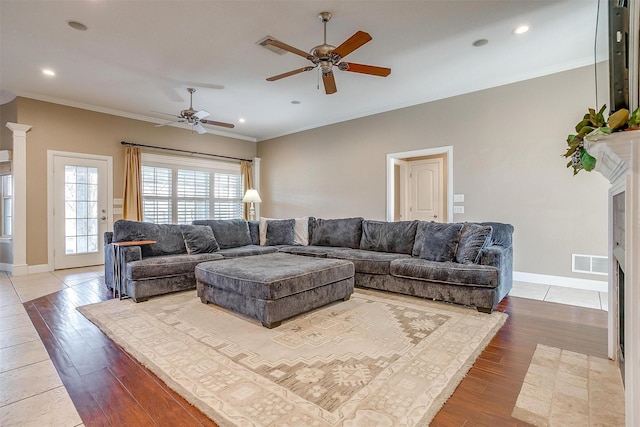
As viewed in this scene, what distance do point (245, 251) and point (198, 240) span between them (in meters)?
0.69

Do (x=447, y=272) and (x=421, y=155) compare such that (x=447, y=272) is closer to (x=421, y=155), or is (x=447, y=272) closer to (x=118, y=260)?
(x=421, y=155)

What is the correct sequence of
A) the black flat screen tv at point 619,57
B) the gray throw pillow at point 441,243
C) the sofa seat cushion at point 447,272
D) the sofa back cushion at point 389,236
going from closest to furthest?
the black flat screen tv at point 619,57 → the sofa seat cushion at point 447,272 → the gray throw pillow at point 441,243 → the sofa back cushion at point 389,236

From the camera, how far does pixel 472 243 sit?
11.0 feet

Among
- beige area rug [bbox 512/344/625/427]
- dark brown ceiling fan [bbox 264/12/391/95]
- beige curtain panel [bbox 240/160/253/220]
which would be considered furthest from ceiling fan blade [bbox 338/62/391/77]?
beige curtain panel [bbox 240/160/253/220]

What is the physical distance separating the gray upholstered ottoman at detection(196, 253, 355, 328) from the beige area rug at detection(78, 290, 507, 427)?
121mm

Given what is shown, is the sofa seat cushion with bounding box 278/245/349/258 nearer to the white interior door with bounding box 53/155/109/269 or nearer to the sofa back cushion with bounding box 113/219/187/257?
the sofa back cushion with bounding box 113/219/187/257

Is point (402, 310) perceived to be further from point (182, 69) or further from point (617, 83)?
point (182, 69)

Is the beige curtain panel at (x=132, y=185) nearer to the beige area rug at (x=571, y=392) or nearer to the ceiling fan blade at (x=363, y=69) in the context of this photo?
the ceiling fan blade at (x=363, y=69)

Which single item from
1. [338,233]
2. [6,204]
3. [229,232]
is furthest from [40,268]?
[338,233]

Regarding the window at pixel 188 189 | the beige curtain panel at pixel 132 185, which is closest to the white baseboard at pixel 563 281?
the window at pixel 188 189

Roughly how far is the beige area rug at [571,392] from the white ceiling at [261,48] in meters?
2.99

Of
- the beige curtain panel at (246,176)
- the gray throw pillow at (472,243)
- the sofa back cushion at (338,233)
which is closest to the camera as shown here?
the gray throw pillow at (472,243)

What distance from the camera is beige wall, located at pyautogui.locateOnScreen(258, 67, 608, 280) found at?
12.9ft

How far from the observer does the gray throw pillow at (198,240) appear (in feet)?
14.0
